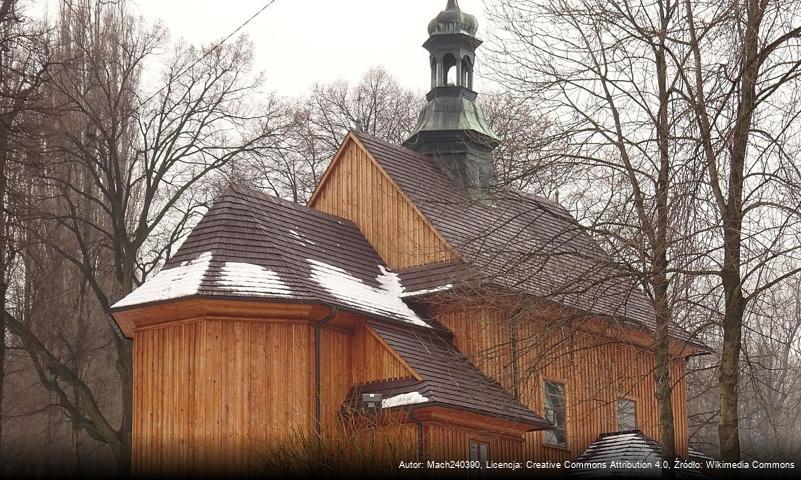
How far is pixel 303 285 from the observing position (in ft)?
73.4

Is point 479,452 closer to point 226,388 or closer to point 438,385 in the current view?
point 438,385

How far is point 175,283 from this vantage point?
22.0m

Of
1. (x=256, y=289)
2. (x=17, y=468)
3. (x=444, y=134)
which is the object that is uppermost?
(x=444, y=134)

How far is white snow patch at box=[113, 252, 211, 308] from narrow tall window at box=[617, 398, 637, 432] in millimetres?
10237

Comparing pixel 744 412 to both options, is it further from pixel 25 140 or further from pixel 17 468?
pixel 25 140

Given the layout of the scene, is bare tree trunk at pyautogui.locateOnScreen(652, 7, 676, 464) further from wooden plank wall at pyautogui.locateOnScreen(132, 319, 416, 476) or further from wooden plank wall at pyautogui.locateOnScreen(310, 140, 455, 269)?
wooden plank wall at pyautogui.locateOnScreen(310, 140, 455, 269)

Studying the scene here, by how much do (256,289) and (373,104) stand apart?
73.2 ft

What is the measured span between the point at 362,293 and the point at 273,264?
6.41 ft

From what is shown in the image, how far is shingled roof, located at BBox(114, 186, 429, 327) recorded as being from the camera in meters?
21.9

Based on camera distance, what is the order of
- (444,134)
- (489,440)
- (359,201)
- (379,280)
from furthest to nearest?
(444,134) < (359,201) < (379,280) < (489,440)

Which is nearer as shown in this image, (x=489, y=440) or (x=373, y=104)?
(x=489, y=440)

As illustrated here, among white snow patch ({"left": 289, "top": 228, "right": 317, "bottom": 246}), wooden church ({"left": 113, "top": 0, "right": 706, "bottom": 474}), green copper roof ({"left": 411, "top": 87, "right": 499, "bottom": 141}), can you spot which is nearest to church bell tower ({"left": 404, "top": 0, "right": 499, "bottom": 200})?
green copper roof ({"left": 411, "top": 87, "right": 499, "bottom": 141})

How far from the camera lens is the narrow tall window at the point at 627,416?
1094 inches

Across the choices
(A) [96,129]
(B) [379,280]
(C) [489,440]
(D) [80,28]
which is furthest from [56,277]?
(C) [489,440]
